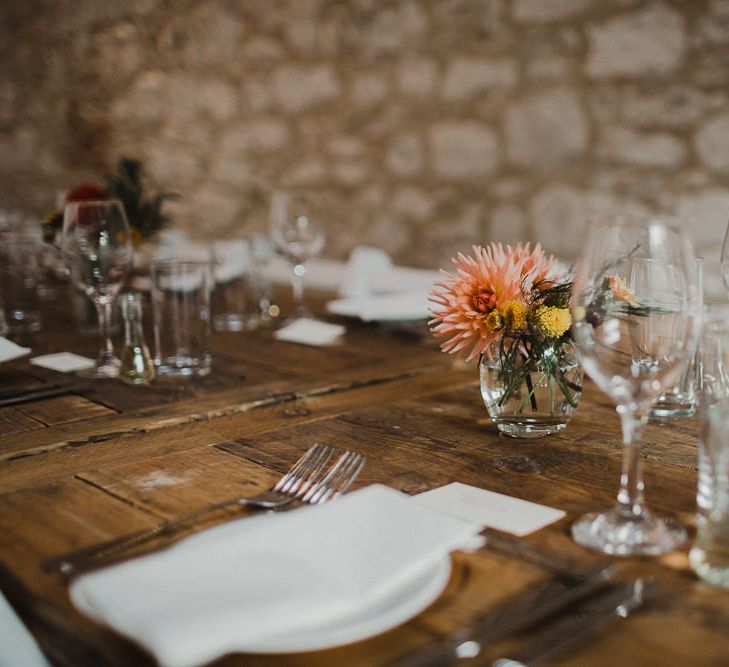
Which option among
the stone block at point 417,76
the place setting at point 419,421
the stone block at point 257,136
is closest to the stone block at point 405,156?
the stone block at point 417,76

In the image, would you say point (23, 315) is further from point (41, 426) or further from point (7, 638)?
point (7, 638)

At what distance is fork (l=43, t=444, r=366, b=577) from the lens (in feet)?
2.16

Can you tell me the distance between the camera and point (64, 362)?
1451 mm

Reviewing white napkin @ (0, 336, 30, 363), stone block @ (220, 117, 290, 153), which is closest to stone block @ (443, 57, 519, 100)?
stone block @ (220, 117, 290, 153)

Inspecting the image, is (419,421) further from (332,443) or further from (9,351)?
(9,351)

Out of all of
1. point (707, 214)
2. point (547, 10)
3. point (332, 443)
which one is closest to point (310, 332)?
point (332, 443)

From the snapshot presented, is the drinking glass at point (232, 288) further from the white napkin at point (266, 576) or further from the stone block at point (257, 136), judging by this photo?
the stone block at point (257, 136)

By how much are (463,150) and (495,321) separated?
2.50 metres

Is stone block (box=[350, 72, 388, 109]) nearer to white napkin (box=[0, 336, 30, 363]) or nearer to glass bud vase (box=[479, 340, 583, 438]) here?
white napkin (box=[0, 336, 30, 363])

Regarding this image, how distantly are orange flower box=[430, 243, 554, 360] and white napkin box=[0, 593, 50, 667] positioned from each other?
1.68 ft

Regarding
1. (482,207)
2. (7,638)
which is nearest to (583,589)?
(7,638)

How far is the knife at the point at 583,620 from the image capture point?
52 centimetres

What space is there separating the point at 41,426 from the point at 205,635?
2.21 feet

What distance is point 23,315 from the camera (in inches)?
75.4
